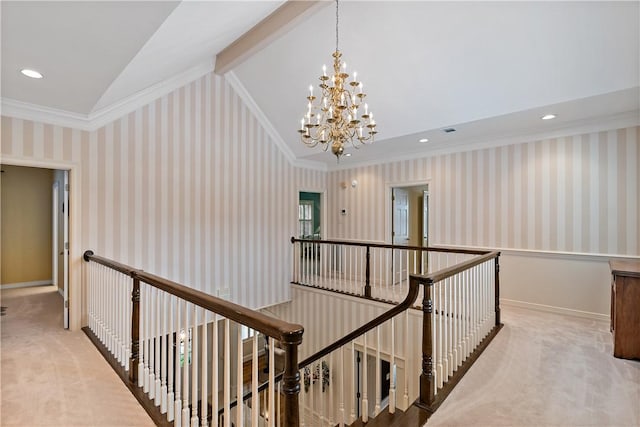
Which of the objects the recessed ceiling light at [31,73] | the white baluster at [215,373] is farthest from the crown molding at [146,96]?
the white baluster at [215,373]

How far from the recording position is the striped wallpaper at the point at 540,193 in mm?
3949

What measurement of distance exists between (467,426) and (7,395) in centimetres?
337

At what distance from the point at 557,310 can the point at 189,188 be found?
583 cm

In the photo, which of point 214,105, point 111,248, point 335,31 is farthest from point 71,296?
point 335,31

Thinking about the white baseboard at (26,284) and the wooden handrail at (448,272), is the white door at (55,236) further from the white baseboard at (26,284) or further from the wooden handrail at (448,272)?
the wooden handrail at (448,272)

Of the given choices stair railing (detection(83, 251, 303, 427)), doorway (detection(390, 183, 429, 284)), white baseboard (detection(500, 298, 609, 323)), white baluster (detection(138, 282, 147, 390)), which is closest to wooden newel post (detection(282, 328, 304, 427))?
stair railing (detection(83, 251, 303, 427))

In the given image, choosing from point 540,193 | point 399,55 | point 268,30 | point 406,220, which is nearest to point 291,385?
point 399,55

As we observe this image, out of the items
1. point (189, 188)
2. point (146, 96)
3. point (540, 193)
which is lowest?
point (540, 193)

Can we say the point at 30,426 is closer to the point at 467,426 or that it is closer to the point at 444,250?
the point at 467,426

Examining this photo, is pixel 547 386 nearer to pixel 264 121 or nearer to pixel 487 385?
pixel 487 385

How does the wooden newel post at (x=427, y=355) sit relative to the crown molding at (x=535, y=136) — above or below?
below

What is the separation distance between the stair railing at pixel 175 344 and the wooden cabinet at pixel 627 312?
3.21 meters

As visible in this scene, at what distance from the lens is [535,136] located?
14.9ft

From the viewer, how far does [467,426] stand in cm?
200
